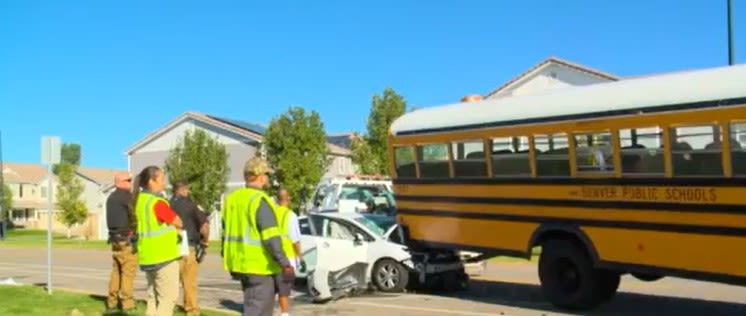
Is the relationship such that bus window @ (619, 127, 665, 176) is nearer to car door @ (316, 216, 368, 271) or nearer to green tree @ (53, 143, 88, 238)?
car door @ (316, 216, 368, 271)

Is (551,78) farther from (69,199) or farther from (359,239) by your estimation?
(69,199)

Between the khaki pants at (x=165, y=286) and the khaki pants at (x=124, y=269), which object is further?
the khaki pants at (x=124, y=269)

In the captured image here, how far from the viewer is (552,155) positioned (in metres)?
12.0

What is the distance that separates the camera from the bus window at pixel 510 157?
487 inches

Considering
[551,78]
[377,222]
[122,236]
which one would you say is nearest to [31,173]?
[551,78]

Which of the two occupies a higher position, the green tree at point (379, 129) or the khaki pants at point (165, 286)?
the green tree at point (379, 129)

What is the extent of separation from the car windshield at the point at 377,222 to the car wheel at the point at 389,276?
0.58 metres

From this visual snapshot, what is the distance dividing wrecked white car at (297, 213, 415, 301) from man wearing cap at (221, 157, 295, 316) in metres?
6.70

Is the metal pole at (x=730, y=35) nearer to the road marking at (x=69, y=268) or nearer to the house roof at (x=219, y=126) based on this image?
the road marking at (x=69, y=268)

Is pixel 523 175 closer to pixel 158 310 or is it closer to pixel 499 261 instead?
pixel 158 310

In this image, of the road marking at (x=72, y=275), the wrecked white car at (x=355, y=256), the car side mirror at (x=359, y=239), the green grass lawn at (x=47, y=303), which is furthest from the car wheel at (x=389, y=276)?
the green grass lawn at (x=47, y=303)

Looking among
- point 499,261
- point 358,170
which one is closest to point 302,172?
point 358,170

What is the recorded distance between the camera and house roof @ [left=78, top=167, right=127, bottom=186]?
8756cm

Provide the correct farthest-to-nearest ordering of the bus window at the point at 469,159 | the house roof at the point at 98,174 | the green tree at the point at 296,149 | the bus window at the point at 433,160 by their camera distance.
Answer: the house roof at the point at 98,174 → the green tree at the point at 296,149 → the bus window at the point at 433,160 → the bus window at the point at 469,159
